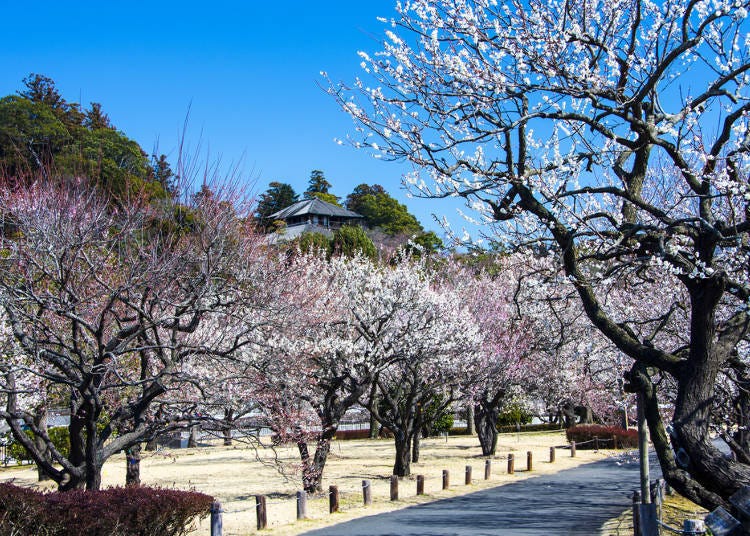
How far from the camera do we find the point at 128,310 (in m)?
12.6

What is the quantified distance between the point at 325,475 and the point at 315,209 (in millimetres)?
50732

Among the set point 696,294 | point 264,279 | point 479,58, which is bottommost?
point 696,294

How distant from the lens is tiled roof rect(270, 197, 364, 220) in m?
70.1

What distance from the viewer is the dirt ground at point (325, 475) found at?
Answer: 14.9 m

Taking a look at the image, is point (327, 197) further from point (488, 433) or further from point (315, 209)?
point (488, 433)

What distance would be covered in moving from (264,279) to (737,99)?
8571mm

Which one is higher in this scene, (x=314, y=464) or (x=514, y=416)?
(x=314, y=464)

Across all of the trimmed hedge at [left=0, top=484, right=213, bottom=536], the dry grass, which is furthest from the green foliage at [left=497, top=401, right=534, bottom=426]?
the trimmed hedge at [left=0, top=484, right=213, bottom=536]

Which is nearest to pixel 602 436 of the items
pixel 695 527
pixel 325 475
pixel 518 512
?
pixel 325 475

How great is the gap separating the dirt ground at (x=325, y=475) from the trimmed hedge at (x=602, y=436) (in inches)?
38.3

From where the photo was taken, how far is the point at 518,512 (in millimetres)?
15062

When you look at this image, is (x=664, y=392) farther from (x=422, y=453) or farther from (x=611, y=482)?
(x=422, y=453)

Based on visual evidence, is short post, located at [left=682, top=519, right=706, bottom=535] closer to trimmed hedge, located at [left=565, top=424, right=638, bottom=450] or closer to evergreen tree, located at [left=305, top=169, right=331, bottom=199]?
trimmed hedge, located at [left=565, top=424, right=638, bottom=450]

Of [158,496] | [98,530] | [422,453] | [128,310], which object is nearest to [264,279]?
[128,310]
